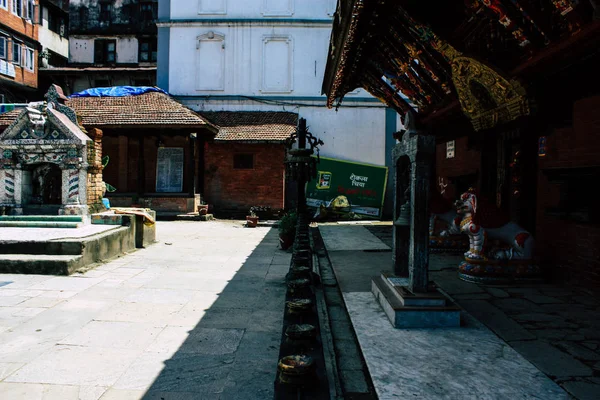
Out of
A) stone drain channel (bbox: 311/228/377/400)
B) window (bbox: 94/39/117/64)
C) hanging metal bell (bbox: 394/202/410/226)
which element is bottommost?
stone drain channel (bbox: 311/228/377/400)

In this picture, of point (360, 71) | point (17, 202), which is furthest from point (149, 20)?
point (360, 71)

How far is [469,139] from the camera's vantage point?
8.55m

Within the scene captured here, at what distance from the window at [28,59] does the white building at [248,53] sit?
29.9 feet

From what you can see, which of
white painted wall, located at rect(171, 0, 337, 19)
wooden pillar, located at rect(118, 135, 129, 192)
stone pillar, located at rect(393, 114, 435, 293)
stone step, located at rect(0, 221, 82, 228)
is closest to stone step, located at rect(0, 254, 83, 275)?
stone step, located at rect(0, 221, 82, 228)

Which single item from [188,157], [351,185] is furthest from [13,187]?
[351,185]

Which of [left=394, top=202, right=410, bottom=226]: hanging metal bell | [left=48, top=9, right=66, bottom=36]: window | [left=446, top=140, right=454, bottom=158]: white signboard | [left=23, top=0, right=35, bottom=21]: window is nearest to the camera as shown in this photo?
[left=394, top=202, right=410, bottom=226]: hanging metal bell

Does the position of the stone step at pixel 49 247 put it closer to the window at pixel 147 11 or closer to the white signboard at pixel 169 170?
the white signboard at pixel 169 170

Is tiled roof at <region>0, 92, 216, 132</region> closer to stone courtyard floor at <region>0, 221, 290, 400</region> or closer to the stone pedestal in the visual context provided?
the stone pedestal

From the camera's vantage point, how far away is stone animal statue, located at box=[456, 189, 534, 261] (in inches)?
225

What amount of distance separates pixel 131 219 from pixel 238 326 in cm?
542

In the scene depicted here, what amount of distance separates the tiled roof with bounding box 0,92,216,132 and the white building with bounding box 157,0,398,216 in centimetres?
238

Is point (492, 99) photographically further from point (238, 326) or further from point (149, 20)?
point (149, 20)

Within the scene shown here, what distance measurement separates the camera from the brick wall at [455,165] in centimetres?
855

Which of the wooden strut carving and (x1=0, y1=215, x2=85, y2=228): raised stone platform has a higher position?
the wooden strut carving
